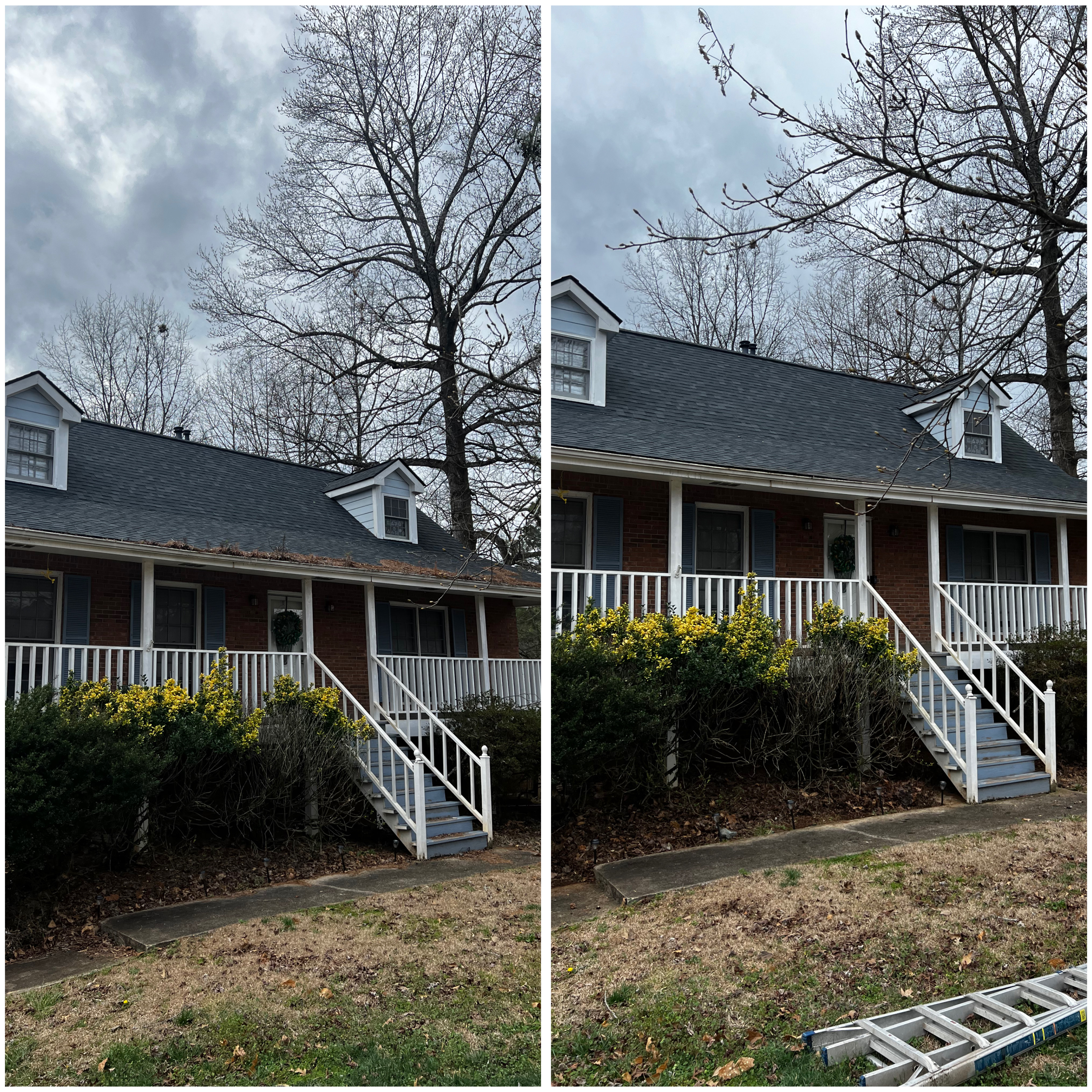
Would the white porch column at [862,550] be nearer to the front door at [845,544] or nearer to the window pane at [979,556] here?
the front door at [845,544]

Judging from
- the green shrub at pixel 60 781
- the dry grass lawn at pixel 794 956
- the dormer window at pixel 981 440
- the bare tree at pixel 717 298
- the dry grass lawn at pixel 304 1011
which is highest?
the bare tree at pixel 717 298

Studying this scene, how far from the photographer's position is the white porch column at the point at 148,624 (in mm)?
8766

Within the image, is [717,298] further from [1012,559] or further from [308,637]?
[308,637]

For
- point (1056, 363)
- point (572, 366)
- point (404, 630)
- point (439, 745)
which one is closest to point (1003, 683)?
point (1056, 363)

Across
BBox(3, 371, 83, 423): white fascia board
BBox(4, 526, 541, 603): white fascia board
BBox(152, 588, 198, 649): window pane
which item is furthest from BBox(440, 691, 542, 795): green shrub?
BBox(3, 371, 83, 423): white fascia board

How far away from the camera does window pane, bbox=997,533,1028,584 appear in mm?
11289

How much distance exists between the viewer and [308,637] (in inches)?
413

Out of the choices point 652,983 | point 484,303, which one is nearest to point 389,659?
point 484,303

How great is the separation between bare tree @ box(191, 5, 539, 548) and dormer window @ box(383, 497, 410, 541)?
2006mm

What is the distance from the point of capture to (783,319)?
53.7ft

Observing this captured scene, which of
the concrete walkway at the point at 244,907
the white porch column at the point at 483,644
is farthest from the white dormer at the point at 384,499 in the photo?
the concrete walkway at the point at 244,907

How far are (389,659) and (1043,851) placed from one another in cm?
747

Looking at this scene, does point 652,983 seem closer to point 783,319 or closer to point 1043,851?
point 1043,851

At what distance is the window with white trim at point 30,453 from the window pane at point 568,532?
5530mm
